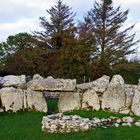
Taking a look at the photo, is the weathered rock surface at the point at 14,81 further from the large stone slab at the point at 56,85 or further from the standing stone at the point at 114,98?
the standing stone at the point at 114,98

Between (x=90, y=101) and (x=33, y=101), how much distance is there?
264cm

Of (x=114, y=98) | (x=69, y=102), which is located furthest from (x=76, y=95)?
(x=114, y=98)

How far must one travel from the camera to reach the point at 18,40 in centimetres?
6956

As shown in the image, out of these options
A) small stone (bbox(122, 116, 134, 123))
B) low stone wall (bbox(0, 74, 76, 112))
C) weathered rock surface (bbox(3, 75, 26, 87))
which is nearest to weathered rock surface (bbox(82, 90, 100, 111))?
low stone wall (bbox(0, 74, 76, 112))

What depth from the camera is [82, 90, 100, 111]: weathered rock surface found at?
20.6 m

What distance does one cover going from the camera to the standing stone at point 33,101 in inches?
846

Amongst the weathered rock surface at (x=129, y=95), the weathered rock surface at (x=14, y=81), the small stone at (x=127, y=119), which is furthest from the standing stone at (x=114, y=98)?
the weathered rock surface at (x=14, y=81)

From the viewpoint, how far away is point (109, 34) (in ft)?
195

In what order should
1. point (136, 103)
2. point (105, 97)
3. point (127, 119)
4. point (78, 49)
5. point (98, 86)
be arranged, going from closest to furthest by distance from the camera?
point (127, 119) < point (136, 103) < point (105, 97) < point (98, 86) < point (78, 49)

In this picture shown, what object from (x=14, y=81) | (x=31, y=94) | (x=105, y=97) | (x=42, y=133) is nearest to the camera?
(x=42, y=133)

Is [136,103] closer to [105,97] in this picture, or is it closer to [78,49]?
[105,97]

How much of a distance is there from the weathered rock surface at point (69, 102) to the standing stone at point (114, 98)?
1.25 metres

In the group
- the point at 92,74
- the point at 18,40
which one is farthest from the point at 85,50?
the point at 18,40

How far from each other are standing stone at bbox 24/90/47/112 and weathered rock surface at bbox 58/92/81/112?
85 cm
